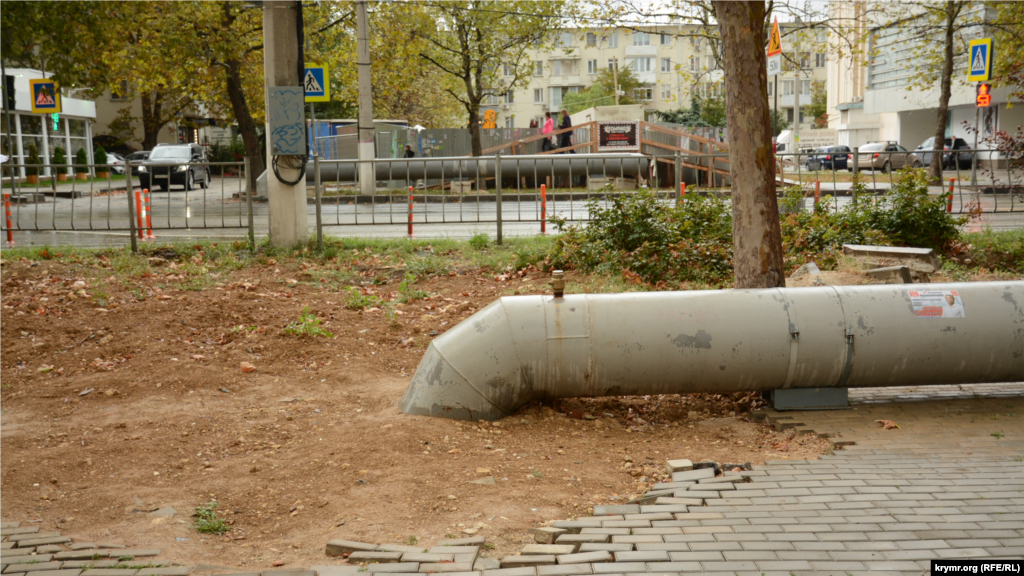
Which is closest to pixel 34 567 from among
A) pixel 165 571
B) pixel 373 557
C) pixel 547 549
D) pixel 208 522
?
pixel 165 571

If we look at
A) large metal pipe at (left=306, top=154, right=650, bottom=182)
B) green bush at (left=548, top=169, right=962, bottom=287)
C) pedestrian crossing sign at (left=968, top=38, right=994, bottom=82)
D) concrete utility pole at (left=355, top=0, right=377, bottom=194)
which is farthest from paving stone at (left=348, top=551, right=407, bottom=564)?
pedestrian crossing sign at (left=968, top=38, right=994, bottom=82)

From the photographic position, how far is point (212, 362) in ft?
22.2

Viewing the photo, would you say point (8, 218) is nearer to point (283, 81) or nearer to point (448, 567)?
point (283, 81)

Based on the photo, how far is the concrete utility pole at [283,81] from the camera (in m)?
10.9

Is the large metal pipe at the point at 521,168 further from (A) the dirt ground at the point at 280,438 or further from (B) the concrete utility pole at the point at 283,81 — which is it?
(A) the dirt ground at the point at 280,438

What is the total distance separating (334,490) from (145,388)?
2591 millimetres

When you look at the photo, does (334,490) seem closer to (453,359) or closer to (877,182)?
(453,359)

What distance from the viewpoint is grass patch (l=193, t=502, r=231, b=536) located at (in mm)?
3900

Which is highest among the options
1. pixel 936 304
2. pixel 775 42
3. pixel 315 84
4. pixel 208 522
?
pixel 775 42

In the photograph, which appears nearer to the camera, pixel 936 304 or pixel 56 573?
pixel 56 573

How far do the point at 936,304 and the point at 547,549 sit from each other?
11.5ft

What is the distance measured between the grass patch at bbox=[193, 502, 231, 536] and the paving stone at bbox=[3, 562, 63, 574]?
63 centimetres

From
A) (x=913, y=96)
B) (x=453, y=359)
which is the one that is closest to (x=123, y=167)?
(x=453, y=359)

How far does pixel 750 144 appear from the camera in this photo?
21.2 ft
